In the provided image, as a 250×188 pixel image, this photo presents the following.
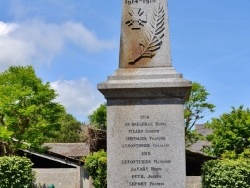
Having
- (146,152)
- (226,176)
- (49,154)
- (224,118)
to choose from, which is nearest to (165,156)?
(146,152)

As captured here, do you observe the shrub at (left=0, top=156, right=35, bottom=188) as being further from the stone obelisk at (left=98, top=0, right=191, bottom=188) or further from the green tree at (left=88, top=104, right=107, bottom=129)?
the green tree at (left=88, top=104, right=107, bottom=129)

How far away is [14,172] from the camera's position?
82.7ft

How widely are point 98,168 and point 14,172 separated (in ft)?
20.1

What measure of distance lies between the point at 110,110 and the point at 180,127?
1282 millimetres

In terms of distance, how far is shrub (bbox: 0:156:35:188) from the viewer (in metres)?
25.0

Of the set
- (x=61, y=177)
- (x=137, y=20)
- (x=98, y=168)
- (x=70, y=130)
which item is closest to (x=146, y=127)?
(x=137, y=20)

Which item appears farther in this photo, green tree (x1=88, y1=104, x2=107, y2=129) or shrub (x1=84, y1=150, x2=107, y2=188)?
green tree (x1=88, y1=104, x2=107, y2=129)

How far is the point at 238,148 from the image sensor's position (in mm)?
36438

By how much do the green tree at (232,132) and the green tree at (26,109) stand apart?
1197 centimetres

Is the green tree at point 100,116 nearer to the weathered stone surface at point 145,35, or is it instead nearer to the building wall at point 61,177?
the building wall at point 61,177

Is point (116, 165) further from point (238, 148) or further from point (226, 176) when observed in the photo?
point (238, 148)

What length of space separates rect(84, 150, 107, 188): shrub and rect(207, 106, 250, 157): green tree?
1101 cm

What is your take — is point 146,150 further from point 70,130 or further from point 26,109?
point 70,130

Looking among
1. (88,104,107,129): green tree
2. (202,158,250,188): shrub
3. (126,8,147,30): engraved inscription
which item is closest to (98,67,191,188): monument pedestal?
(126,8,147,30): engraved inscription
